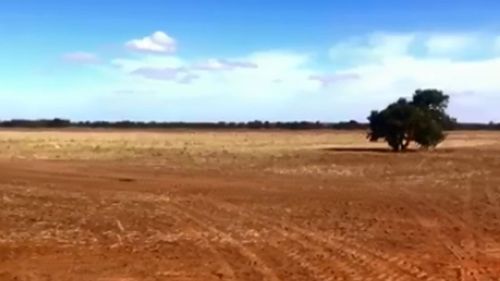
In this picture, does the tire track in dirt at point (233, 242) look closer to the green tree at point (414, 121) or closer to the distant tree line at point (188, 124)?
the green tree at point (414, 121)

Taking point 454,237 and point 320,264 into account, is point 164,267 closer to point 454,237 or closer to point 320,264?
point 320,264

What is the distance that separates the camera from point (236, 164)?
34.8 meters

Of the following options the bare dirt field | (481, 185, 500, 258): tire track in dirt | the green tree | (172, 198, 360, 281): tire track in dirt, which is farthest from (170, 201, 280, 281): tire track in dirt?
the green tree

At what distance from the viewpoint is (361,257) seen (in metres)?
12.0

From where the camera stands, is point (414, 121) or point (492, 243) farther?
point (414, 121)

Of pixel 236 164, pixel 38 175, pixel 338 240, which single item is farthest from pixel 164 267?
pixel 236 164

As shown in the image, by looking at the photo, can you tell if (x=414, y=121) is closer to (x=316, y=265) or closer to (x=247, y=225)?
(x=247, y=225)

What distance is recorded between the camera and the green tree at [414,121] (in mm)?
46500

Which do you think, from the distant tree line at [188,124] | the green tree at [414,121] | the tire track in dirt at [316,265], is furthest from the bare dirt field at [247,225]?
the distant tree line at [188,124]

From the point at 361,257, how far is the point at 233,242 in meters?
2.29

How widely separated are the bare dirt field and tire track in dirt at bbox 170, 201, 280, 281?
0.02m

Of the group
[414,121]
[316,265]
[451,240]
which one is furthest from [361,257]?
[414,121]

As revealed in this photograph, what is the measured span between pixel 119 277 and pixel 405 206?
9.91 m

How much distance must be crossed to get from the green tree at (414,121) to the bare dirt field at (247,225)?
17.0 meters
